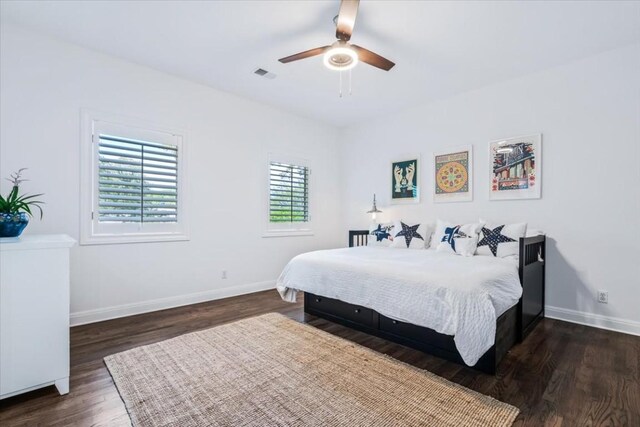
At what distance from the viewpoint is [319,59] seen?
3.20 m

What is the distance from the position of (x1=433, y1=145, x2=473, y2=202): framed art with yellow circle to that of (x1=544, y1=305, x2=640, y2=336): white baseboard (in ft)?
4.92

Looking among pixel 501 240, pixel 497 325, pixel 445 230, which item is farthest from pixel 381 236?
pixel 497 325

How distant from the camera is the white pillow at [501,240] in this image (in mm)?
3008

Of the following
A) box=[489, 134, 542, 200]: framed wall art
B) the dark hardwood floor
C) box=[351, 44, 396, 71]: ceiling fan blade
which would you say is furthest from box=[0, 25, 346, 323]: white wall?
box=[489, 134, 542, 200]: framed wall art

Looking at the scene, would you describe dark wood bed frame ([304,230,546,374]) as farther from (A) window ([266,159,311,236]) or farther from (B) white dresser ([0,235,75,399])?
(B) white dresser ([0,235,75,399])

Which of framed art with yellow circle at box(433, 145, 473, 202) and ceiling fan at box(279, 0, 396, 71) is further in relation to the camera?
framed art with yellow circle at box(433, 145, 473, 202)

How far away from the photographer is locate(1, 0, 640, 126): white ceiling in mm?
2406

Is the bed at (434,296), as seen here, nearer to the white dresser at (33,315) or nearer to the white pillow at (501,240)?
the white pillow at (501,240)

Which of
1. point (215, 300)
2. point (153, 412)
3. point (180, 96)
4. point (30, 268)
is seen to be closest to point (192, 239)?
point (215, 300)

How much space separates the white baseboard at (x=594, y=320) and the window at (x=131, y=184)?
4.17 meters

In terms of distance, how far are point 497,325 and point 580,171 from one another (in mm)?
2101

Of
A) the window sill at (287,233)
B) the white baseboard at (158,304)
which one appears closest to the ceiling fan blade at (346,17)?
the window sill at (287,233)

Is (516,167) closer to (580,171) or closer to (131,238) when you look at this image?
(580,171)

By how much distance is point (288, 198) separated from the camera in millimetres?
4793
